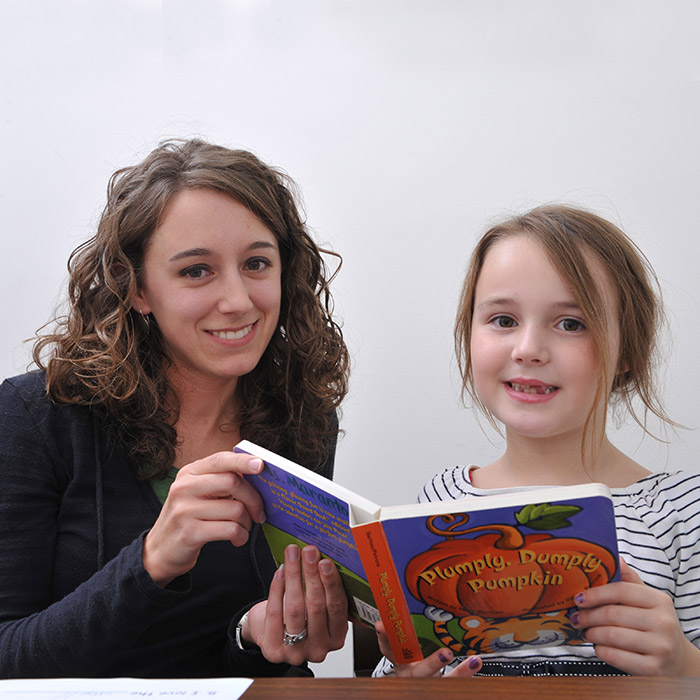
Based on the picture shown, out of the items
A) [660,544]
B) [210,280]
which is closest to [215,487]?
[210,280]

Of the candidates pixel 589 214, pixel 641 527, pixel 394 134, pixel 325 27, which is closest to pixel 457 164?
pixel 394 134

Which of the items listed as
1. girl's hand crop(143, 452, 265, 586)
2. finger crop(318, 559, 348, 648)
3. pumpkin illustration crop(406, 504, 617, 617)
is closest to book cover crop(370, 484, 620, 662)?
pumpkin illustration crop(406, 504, 617, 617)

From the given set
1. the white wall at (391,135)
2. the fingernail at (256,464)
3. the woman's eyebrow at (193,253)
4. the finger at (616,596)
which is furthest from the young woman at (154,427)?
the white wall at (391,135)

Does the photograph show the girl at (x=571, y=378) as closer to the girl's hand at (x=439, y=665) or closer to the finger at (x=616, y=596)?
the girl's hand at (x=439, y=665)

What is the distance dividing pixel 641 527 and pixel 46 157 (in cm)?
157

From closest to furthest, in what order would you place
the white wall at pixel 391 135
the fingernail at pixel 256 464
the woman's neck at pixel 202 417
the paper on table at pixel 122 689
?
1. the paper on table at pixel 122 689
2. the fingernail at pixel 256 464
3. the woman's neck at pixel 202 417
4. the white wall at pixel 391 135

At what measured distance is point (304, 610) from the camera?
100 cm

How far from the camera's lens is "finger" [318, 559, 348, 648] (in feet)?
3.06

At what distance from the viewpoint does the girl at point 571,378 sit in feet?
3.47

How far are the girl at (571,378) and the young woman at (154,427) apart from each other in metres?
0.29

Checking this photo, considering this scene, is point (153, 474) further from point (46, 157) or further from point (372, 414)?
point (46, 157)

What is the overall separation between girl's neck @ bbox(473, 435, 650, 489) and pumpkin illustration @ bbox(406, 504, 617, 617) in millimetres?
386

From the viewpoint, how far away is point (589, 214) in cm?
123

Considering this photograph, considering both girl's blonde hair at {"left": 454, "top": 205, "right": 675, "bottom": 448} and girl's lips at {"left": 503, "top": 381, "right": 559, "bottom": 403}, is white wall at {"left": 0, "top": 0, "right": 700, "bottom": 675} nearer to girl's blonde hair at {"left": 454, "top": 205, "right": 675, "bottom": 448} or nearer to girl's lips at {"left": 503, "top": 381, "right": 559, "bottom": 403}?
girl's blonde hair at {"left": 454, "top": 205, "right": 675, "bottom": 448}
